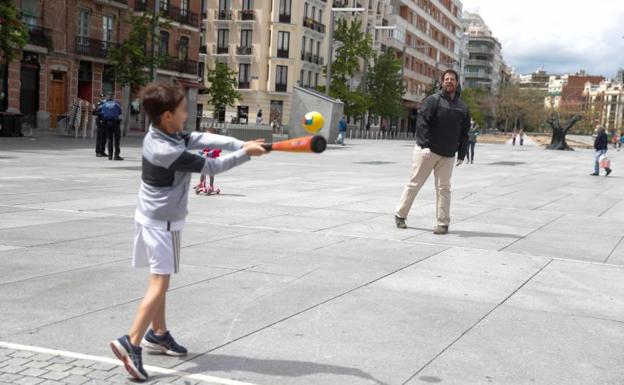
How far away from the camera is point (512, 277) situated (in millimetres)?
6551

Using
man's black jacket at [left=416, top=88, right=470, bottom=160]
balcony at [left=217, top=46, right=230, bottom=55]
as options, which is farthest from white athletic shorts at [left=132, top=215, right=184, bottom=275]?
balcony at [left=217, top=46, right=230, bottom=55]

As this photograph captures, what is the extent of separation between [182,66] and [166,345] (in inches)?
1862

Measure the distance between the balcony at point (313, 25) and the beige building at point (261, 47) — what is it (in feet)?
0.30

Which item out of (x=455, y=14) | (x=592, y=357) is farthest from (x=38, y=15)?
(x=455, y=14)

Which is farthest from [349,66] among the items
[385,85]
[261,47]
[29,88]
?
[29,88]

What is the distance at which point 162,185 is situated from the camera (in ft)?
12.6

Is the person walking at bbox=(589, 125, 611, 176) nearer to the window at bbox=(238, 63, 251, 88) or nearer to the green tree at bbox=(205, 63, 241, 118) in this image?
the green tree at bbox=(205, 63, 241, 118)

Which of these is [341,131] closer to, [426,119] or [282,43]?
[282,43]

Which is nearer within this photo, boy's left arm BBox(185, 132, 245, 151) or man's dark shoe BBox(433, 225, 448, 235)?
boy's left arm BBox(185, 132, 245, 151)

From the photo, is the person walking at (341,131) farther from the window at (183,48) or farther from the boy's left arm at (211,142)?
the boy's left arm at (211,142)

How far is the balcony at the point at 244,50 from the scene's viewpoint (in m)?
65.0

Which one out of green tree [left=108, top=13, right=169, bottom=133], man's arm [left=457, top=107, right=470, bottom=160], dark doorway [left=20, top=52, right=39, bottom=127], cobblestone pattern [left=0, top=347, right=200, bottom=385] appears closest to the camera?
cobblestone pattern [left=0, top=347, right=200, bottom=385]

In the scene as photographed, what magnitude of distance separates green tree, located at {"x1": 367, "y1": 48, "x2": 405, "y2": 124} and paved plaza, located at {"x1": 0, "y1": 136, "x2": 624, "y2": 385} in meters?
54.8

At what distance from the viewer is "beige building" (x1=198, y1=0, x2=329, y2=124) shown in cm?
6456
